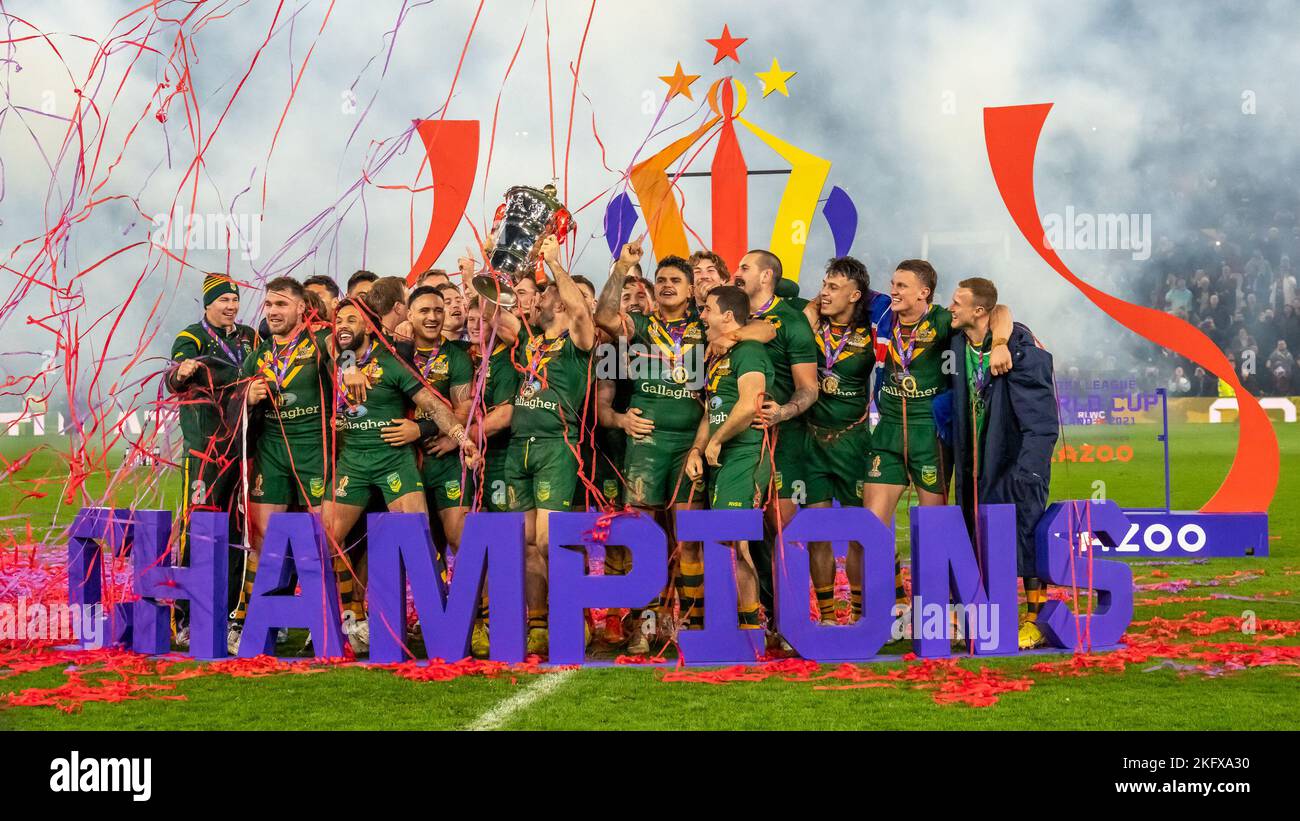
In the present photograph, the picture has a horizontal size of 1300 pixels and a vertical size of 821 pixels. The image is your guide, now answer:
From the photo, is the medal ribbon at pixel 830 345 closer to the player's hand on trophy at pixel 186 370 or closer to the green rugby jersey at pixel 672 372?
the green rugby jersey at pixel 672 372

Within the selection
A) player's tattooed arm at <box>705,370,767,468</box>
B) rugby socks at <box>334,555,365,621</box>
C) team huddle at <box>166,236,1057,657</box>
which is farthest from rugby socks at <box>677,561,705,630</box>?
rugby socks at <box>334,555,365,621</box>

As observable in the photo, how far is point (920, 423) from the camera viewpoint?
270 inches

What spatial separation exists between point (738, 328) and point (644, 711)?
208cm

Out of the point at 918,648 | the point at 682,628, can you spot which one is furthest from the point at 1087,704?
the point at 682,628

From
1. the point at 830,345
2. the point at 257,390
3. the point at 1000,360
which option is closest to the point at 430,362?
the point at 257,390

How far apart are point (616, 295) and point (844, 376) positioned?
1.32m

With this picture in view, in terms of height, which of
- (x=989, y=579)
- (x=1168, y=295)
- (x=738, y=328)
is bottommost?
(x=989, y=579)

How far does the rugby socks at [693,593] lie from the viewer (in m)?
6.61

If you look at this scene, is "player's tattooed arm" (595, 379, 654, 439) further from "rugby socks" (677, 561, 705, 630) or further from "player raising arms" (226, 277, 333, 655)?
"player raising arms" (226, 277, 333, 655)

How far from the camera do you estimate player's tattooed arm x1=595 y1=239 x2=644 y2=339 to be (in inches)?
257

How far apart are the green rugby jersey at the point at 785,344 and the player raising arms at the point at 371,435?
162 cm

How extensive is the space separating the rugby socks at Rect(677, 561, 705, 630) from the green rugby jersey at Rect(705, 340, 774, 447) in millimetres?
675

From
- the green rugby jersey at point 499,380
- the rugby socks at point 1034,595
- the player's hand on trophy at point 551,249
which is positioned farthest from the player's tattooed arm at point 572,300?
the rugby socks at point 1034,595

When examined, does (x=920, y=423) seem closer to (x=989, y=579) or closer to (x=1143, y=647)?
(x=989, y=579)
